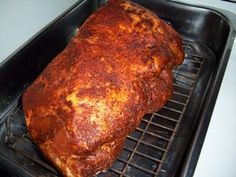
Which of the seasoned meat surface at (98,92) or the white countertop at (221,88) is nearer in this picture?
the seasoned meat surface at (98,92)

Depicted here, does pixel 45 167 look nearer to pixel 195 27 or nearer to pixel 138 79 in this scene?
pixel 138 79

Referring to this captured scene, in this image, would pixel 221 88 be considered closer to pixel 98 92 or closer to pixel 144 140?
pixel 144 140

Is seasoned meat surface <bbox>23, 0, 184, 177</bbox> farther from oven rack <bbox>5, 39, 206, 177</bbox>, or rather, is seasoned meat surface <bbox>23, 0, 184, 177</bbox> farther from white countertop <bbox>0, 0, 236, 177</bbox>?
white countertop <bbox>0, 0, 236, 177</bbox>

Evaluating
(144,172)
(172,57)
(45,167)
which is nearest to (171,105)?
(172,57)

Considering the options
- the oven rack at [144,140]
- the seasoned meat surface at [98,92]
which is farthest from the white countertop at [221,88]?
the seasoned meat surface at [98,92]

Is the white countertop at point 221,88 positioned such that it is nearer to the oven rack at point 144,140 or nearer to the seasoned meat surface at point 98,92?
the oven rack at point 144,140

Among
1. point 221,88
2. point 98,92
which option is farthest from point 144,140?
point 221,88

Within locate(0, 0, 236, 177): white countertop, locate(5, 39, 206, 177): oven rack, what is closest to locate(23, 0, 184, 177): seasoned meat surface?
locate(5, 39, 206, 177): oven rack
